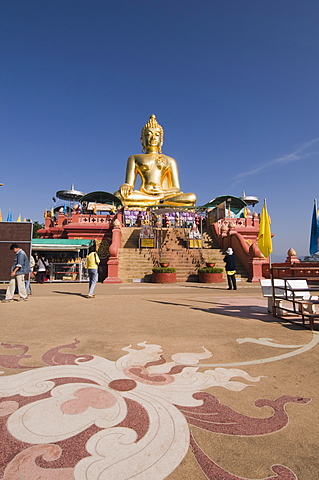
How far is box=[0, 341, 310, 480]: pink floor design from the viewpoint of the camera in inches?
57.1

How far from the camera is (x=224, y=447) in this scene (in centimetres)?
161

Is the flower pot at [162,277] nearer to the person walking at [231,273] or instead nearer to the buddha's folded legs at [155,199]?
the person walking at [231,273]

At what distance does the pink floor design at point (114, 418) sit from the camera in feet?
4.76

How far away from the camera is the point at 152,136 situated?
89.0 ft

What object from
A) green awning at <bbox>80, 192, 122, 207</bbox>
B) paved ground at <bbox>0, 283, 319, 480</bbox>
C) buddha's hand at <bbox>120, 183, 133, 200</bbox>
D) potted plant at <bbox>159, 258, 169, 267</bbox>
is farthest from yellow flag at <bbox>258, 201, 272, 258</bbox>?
green awning at <bbox>80, 192, 122, 207</bbox>

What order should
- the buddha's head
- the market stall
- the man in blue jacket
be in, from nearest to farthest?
the man in blue jacket, the market stall, the buddha's head

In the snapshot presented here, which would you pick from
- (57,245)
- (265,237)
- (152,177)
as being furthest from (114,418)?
(152,177)

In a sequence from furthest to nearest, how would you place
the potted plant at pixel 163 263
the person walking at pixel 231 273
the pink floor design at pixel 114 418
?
the potted plant at pixel 163 263 < the person walking at pixel 231 273 < the pink floor design at pixel 114 418

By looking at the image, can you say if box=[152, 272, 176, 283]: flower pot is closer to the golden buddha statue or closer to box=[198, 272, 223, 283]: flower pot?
box=[198, 272, 223, 283]: flower pot

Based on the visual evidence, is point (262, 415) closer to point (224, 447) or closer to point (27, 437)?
point (224, 447)

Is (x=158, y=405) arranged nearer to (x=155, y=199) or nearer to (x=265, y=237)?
(x=265, y=237)

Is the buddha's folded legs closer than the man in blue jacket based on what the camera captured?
No

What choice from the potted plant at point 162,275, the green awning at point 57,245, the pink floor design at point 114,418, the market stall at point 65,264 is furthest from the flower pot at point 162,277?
the pink floor design at point 114,418

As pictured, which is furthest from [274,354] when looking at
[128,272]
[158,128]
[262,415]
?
[158,128]
